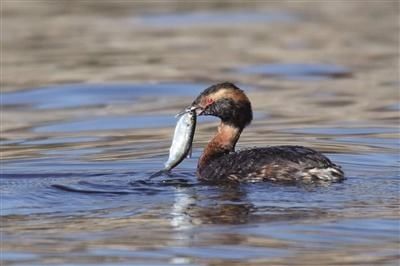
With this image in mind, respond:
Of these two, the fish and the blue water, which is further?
the fish

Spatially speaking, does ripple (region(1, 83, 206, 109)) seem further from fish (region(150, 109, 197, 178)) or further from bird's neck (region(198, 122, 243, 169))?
fish (region(150, 109, 197, 178))

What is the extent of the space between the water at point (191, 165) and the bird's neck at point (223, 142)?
309 millimetres

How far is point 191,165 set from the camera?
13508mm

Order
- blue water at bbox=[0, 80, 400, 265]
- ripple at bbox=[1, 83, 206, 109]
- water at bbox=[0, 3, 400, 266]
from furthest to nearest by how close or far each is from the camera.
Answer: ripple at bbox=[1, 83, 206, 109], water at bbox=[0, 3, 400, 266], blue water at bbox=[0, 80, 400, 265]

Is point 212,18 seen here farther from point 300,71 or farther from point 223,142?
point 223,142

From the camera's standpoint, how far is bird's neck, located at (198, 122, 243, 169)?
1264 centimetres

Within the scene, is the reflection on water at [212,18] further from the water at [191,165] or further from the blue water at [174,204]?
the blue water at [174,204]

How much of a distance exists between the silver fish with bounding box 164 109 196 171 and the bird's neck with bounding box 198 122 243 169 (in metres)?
0.32

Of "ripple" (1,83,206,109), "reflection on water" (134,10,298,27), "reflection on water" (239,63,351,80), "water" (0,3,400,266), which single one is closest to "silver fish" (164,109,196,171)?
"water" (0,3,400,266)

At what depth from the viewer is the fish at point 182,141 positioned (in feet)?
40.2

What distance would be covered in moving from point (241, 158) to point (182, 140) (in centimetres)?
65

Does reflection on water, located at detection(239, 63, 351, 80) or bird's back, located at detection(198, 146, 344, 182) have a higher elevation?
bird's back, located at detection(198, 146, 344, 182)

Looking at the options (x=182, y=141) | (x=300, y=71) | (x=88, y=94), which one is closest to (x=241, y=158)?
(x=182, y=141)

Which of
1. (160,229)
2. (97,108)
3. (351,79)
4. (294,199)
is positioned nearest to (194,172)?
(294,199)
